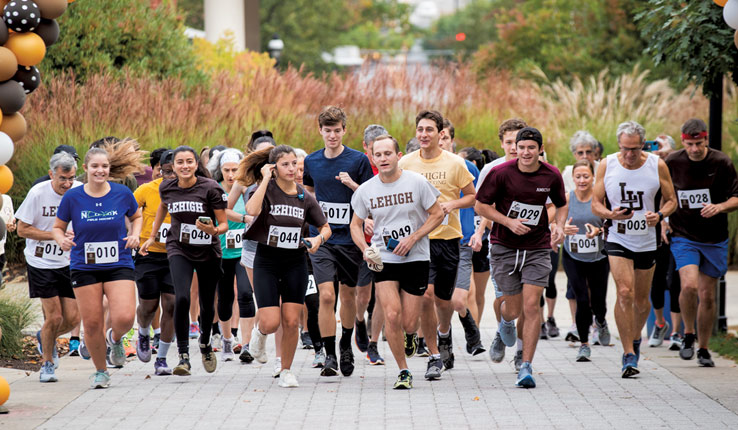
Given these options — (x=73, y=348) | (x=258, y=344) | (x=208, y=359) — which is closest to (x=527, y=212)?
(x=258, y=344)

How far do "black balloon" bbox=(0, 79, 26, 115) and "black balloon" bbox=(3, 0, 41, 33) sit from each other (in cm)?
39

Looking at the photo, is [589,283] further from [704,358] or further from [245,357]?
[245,357]

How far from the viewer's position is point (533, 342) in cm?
945

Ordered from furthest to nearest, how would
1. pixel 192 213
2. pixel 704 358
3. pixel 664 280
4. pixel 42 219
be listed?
pixel 664 280 → pixel 704 358 → pixel 42 219 → pixel 192 213

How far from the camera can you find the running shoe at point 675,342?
464 inches

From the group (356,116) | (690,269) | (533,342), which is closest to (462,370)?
(533,342)

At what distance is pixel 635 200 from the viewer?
10.1m

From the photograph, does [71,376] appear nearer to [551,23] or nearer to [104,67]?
[104,67]

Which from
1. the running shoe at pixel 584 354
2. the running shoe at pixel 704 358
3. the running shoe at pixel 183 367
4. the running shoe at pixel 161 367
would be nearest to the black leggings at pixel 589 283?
the running shoe at pixel 584 354

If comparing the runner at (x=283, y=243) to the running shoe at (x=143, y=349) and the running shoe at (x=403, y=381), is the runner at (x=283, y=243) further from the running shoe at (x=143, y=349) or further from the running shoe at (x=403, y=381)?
the running shoe at (x=143, y=349)

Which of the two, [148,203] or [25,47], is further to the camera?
[148,203]

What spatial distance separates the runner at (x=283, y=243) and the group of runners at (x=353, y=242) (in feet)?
0.04

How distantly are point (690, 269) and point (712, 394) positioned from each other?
1940 mm

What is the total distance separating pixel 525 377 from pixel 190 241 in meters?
2.87
